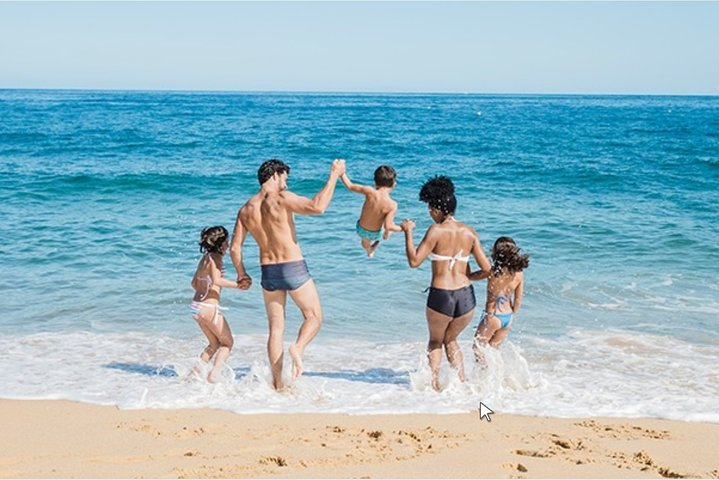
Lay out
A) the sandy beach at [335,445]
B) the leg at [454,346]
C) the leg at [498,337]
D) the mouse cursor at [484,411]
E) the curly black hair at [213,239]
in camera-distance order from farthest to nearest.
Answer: the leg at [498,337], the curly black hair at [213,239], the leg at [454,346], the mouse cursor at [484,411], the sandy beach at [335,445]

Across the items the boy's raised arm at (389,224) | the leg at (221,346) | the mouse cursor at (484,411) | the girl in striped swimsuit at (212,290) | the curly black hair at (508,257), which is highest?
the boy's raised arm at (389,224)

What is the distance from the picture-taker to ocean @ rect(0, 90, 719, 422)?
6.54m

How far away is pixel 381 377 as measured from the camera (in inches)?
278

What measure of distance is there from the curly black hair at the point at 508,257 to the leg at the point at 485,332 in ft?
1.46

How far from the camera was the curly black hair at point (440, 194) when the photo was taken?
6.09 metres

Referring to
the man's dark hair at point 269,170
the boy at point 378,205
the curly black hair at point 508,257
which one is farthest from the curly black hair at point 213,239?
the curly black hair at point 508,257

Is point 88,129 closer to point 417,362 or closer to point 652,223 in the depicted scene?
point 652,223

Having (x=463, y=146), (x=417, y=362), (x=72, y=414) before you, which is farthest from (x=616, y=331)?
(x=463, y=146)

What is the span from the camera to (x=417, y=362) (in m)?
7.55

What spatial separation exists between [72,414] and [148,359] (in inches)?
67.3

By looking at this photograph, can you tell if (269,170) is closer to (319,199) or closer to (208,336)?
(319,199)

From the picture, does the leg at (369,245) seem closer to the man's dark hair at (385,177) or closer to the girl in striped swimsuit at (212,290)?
the man's dark hair at (385,177)

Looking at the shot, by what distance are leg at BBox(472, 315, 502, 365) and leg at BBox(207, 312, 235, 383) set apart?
2018 mm

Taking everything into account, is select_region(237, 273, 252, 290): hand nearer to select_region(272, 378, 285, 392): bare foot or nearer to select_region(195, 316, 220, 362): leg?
select_region(195, 316, 220, 362): leg
